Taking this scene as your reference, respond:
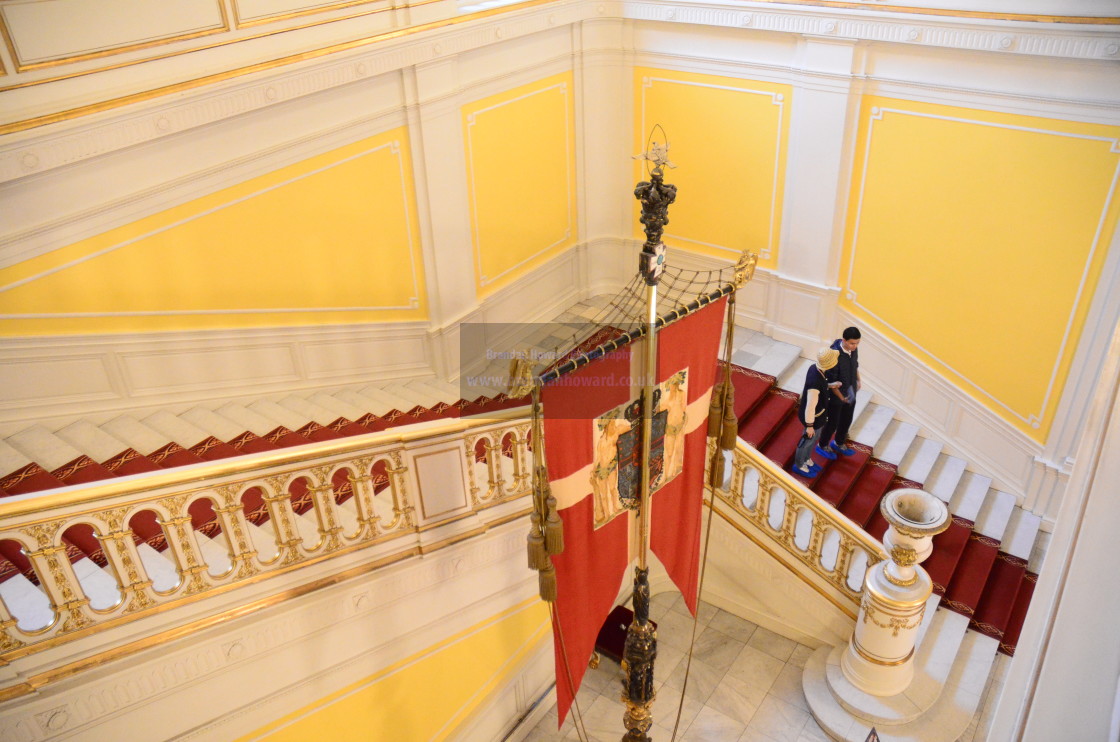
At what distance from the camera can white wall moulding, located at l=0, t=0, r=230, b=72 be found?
179 inches

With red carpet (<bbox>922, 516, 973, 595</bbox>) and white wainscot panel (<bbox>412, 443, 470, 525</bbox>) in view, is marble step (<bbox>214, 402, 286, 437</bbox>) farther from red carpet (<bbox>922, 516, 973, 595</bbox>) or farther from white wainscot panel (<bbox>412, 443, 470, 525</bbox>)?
red carpet (<bbox>922, 516, 973, 595</bbox>)

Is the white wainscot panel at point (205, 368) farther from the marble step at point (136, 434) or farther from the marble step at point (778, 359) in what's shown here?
the marble step at point (778, 359)

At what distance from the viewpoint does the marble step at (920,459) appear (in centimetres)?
768

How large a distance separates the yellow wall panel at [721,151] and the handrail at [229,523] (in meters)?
4.82

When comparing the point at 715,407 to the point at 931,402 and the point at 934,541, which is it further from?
the point at 931,402

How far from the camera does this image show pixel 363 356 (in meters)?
7.35

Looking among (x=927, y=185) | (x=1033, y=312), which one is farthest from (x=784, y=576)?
(x=927, y=185)

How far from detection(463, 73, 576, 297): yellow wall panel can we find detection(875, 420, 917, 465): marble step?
→ 4.20 m

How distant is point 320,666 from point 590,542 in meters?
1.75

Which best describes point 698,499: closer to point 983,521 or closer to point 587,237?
point 983,521

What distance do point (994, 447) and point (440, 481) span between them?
5.72 meters

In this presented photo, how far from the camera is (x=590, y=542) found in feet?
13.9

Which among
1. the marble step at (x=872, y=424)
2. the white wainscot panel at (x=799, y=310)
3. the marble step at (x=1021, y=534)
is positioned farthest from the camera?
the white wainscot panel at (x=799, y=310)

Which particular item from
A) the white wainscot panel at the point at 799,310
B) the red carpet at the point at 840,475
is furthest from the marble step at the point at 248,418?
the white wainscot panel at the point at 799,310
